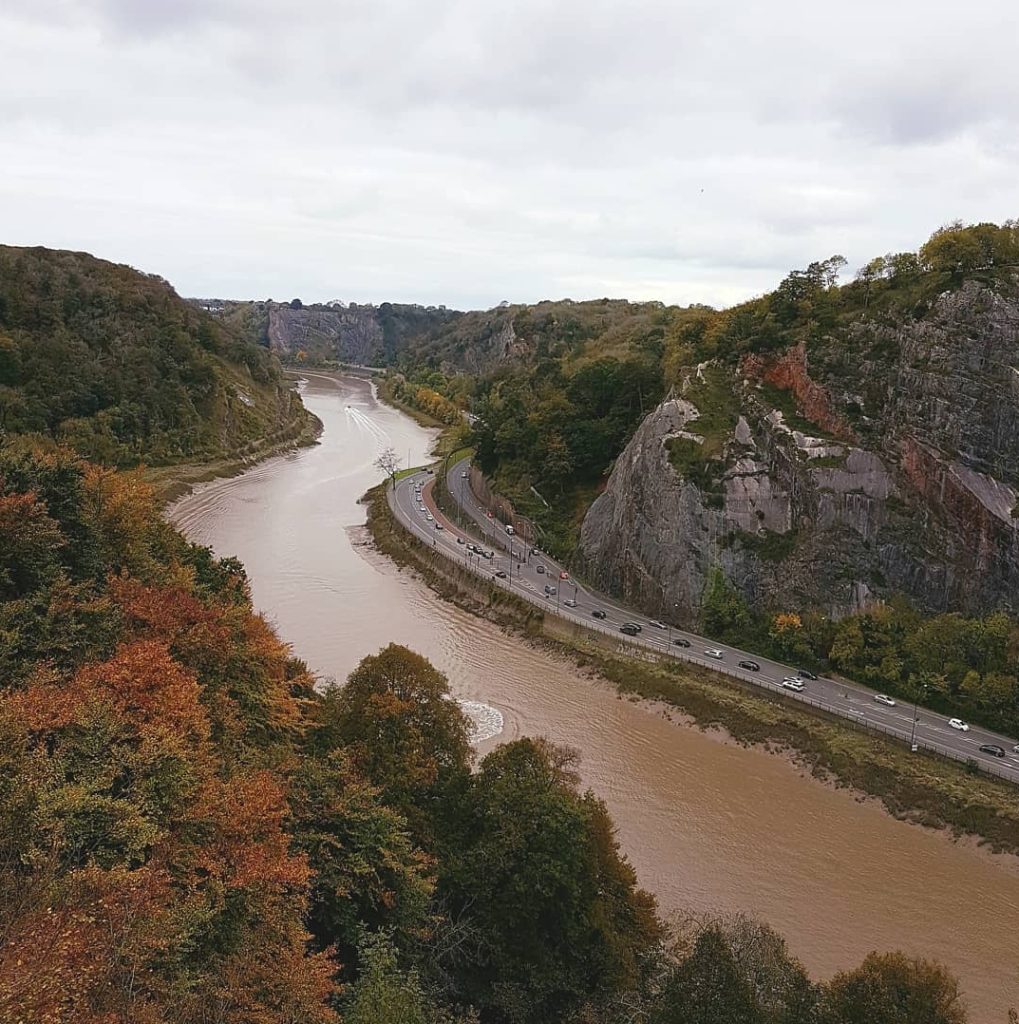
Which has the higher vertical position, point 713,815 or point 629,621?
point 629,621

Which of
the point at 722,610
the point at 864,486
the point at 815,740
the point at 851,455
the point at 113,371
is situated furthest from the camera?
the point at 113,371

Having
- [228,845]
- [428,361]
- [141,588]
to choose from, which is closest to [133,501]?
[141,588]

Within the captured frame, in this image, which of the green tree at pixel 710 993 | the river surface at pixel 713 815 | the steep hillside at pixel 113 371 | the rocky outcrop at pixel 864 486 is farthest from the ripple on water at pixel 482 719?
the steep hillside at pixel 113 371

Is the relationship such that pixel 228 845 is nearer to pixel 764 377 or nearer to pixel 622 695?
pixel 622 695

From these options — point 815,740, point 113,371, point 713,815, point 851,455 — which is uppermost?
point 851,455

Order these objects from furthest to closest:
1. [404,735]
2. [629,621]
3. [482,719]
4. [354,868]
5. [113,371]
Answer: [113,371] → [629,621] → [482,719] → [404,735] → [354,868]

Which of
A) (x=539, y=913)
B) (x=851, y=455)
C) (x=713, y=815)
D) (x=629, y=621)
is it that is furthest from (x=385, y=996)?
(x=851, y=455)

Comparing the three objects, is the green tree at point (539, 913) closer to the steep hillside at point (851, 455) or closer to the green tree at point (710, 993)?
the green tree at point (710, 993)

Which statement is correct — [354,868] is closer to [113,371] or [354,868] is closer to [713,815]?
[713,815]
